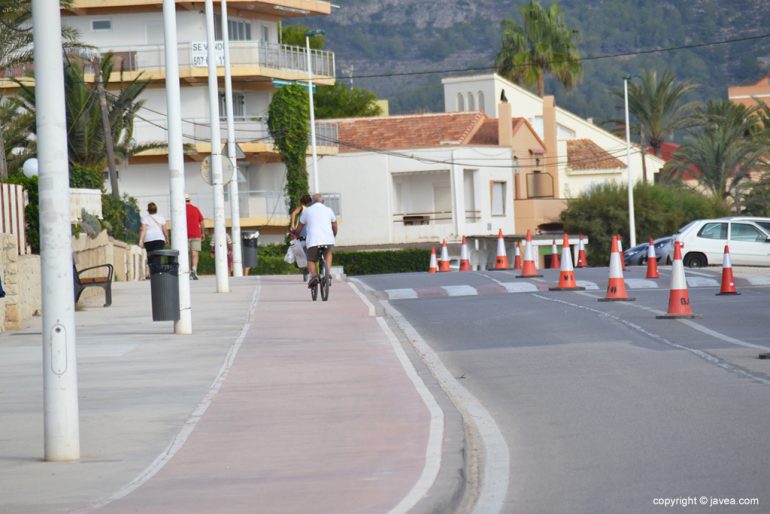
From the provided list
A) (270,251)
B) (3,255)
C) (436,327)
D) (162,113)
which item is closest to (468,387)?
(436,327)

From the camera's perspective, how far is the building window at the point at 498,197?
7694 centimetres

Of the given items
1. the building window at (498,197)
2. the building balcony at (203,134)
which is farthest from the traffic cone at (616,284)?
the building window at (498,197)

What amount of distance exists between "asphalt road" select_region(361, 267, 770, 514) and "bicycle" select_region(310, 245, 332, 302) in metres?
1.63

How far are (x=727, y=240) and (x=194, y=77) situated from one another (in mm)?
32791

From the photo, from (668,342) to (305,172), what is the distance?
5156 cm

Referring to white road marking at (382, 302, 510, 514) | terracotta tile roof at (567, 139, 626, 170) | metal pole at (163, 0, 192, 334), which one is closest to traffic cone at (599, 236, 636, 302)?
metal pole at (163, 0, 192, 334)

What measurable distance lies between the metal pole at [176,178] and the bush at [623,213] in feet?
198

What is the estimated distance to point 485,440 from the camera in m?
10.2

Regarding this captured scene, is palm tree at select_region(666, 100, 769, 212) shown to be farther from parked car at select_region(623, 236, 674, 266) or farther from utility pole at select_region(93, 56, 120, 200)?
utility pole at select_region(93, 56, 120, 200)

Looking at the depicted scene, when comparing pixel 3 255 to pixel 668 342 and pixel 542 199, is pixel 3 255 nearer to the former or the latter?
pixel 668 342

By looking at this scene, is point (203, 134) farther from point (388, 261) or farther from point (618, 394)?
point (618, 394)

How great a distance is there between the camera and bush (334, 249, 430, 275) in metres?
69.5

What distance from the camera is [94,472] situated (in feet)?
30.4

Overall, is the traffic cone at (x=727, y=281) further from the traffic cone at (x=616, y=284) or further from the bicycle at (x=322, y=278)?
the bicycle at (x=322, y=278)
